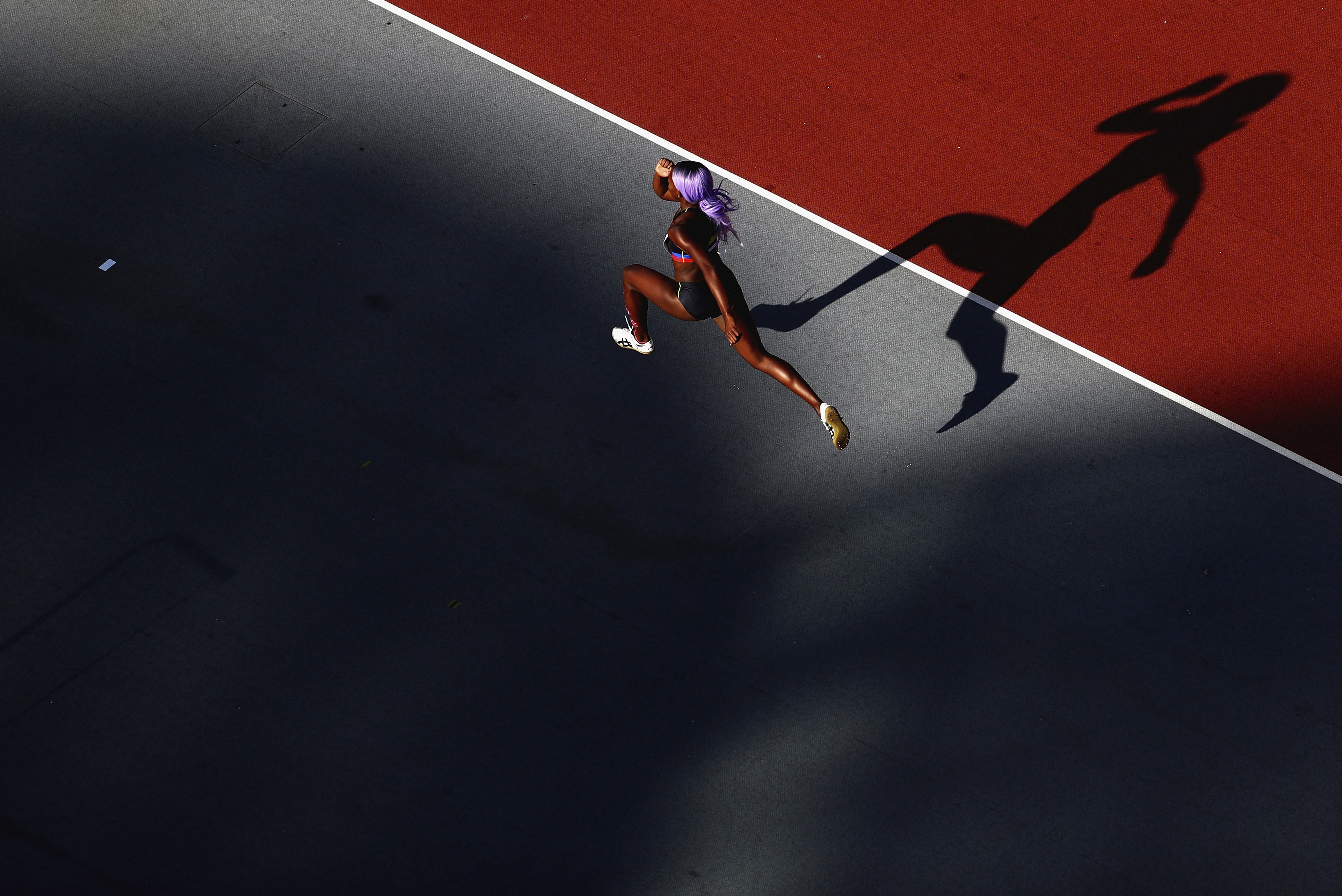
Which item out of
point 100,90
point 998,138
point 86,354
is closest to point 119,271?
point 86,354

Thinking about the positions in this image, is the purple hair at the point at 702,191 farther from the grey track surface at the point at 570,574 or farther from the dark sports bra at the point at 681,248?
the grey track surface at the point at 570,574

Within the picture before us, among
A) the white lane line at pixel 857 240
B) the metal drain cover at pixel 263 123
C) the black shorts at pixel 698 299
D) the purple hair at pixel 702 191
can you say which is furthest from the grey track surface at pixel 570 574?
the purple hair at pixel 702 191

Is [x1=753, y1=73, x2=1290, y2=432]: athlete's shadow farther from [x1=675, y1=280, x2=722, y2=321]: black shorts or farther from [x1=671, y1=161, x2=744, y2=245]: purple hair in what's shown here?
[x1=671, y1=161, x2=744, y2=245]: purple hair

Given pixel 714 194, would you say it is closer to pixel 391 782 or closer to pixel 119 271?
pixel 391 782

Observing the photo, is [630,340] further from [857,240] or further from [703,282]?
[857,240]

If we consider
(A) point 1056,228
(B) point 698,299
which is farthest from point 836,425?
(A) point 1056,228

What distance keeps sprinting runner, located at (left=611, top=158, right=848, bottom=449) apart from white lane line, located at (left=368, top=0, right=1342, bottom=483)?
1603 millimetres

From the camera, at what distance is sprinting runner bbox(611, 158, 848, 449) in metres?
7.23

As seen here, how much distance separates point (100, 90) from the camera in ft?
32.7

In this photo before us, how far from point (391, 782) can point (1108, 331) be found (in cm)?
580

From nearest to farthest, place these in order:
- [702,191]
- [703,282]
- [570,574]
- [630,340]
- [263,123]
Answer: [702,191]
[703,282]
[570,574]
[630,340]
[263,123]

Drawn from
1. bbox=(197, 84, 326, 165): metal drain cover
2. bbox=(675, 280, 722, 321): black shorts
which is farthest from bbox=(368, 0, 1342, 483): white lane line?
bbox=(675, 280, 722, 321): black shorts

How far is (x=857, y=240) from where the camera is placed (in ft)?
30.4

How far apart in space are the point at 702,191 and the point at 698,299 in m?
0.71
